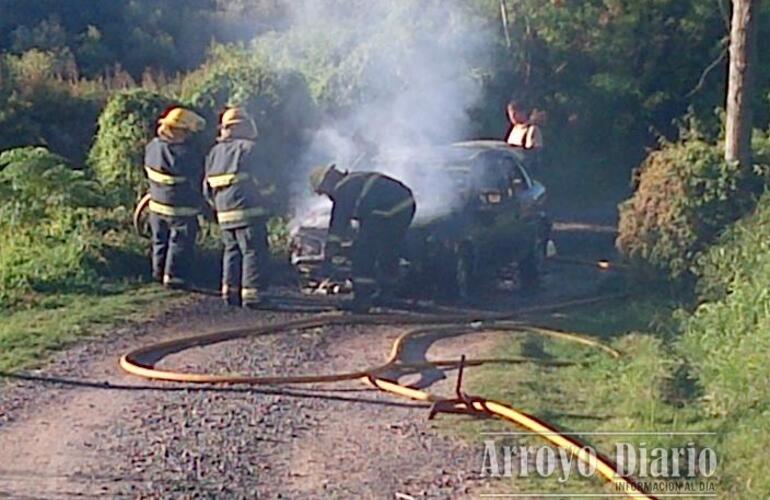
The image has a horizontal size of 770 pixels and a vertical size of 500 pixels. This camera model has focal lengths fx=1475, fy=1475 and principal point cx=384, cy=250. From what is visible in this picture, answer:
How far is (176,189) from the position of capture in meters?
13.8

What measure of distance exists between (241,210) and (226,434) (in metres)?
4.47

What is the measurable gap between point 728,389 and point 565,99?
46.9 ft

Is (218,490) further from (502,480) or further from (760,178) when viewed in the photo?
(760,178)

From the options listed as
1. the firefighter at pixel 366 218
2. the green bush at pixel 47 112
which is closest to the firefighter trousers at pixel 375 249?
the firefighter at pixel 366 218

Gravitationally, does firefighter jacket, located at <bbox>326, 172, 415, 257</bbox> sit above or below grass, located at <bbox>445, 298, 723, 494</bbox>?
above

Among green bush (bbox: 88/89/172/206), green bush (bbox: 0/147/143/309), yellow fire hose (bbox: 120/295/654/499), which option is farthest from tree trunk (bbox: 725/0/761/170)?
green bush (bbox: 88/89/172/206)

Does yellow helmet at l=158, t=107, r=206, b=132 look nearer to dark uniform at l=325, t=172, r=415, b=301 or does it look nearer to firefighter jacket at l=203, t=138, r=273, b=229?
firefighter jacket at l=203, t=138, r=273, b=229

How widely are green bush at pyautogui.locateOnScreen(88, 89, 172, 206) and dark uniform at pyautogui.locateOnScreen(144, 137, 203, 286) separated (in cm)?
248

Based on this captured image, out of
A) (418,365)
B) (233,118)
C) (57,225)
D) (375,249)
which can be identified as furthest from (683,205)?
(57,225)

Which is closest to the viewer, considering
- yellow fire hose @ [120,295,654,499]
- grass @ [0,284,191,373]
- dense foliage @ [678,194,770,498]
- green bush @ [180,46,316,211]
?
dense foliage @ [678,194,770,498]

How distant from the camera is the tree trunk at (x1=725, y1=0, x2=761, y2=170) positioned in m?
13.8

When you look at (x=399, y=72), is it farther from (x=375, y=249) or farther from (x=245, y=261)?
(x=245, y=261)

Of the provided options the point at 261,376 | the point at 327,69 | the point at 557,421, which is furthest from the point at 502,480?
the point at 327,69

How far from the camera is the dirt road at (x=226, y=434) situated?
7.89 m
